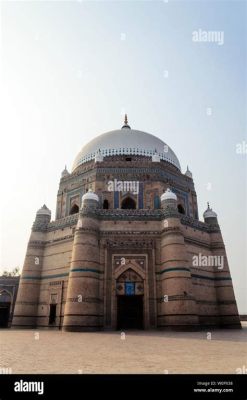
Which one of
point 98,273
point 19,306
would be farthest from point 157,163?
point 19,306

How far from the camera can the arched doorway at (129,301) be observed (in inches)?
574

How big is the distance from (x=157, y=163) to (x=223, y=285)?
8.46 metres

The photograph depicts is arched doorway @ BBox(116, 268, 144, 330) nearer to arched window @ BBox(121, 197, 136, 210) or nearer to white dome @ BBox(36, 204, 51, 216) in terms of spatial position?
arched window @ BBox(121, 197, 136, 210)

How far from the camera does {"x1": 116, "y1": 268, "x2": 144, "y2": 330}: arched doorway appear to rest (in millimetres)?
14586

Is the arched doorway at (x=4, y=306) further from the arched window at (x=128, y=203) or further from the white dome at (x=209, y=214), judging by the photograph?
the white dome at (x=209, y=214)

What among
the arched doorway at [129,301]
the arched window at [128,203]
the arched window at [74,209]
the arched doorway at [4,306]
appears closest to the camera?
the arched doorway at [129,301]

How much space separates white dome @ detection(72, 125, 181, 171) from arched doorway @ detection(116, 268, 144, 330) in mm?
9135

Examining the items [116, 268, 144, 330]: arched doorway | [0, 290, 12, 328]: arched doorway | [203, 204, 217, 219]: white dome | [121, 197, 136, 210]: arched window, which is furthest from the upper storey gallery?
[0, 290, 12, 328]: arched doorway

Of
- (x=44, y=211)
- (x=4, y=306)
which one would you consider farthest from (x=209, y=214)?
(x=4, y=306)

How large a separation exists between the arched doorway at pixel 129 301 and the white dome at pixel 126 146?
9.14 meters

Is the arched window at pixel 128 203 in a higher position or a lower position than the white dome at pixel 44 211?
higher

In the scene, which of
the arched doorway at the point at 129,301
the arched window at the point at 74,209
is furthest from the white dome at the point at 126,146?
the arched doorway at the point at 129,301

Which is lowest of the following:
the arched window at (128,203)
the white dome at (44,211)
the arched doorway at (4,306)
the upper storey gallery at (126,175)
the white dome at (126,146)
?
the arched doorway at (4,306)

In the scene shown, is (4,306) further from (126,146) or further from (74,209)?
(126,146)
